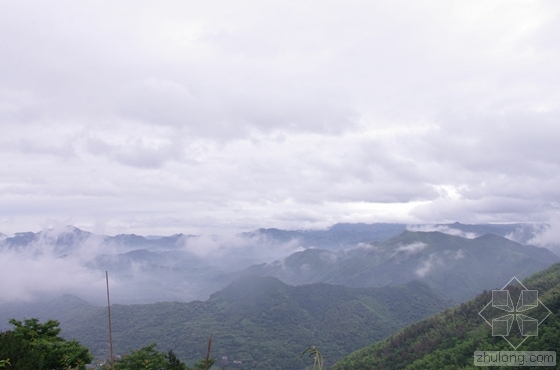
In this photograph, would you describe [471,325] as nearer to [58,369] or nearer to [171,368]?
[171,368]

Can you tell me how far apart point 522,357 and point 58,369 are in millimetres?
51569

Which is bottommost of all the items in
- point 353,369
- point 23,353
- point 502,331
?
point 353,369

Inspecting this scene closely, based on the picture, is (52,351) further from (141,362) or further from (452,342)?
(452,342)

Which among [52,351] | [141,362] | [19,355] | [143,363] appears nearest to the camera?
[19,355]

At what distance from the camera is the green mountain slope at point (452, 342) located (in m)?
75.6

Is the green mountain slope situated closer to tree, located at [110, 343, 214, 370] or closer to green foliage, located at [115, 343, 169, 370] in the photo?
tree, located at [110, 343, 214, 370]

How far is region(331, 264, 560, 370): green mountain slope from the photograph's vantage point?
75562mm

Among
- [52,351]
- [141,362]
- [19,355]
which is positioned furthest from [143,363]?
[19,355]

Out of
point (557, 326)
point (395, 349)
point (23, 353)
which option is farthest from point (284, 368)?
point (23, 353)

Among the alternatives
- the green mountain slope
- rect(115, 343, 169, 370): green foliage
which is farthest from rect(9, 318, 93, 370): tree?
the green mountain slope

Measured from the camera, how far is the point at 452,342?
103250mm

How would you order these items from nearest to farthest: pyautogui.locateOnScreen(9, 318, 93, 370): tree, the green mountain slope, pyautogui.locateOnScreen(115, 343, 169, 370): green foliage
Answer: pyautogui.locateOnScreen(9, 318, 93, 370): tree → pyautogui.locateOnScreen(115, 343, 169, 370): green foliage → the green mountain slope

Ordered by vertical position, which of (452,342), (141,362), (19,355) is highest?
(19,355)

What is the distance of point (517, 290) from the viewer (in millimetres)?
106188
